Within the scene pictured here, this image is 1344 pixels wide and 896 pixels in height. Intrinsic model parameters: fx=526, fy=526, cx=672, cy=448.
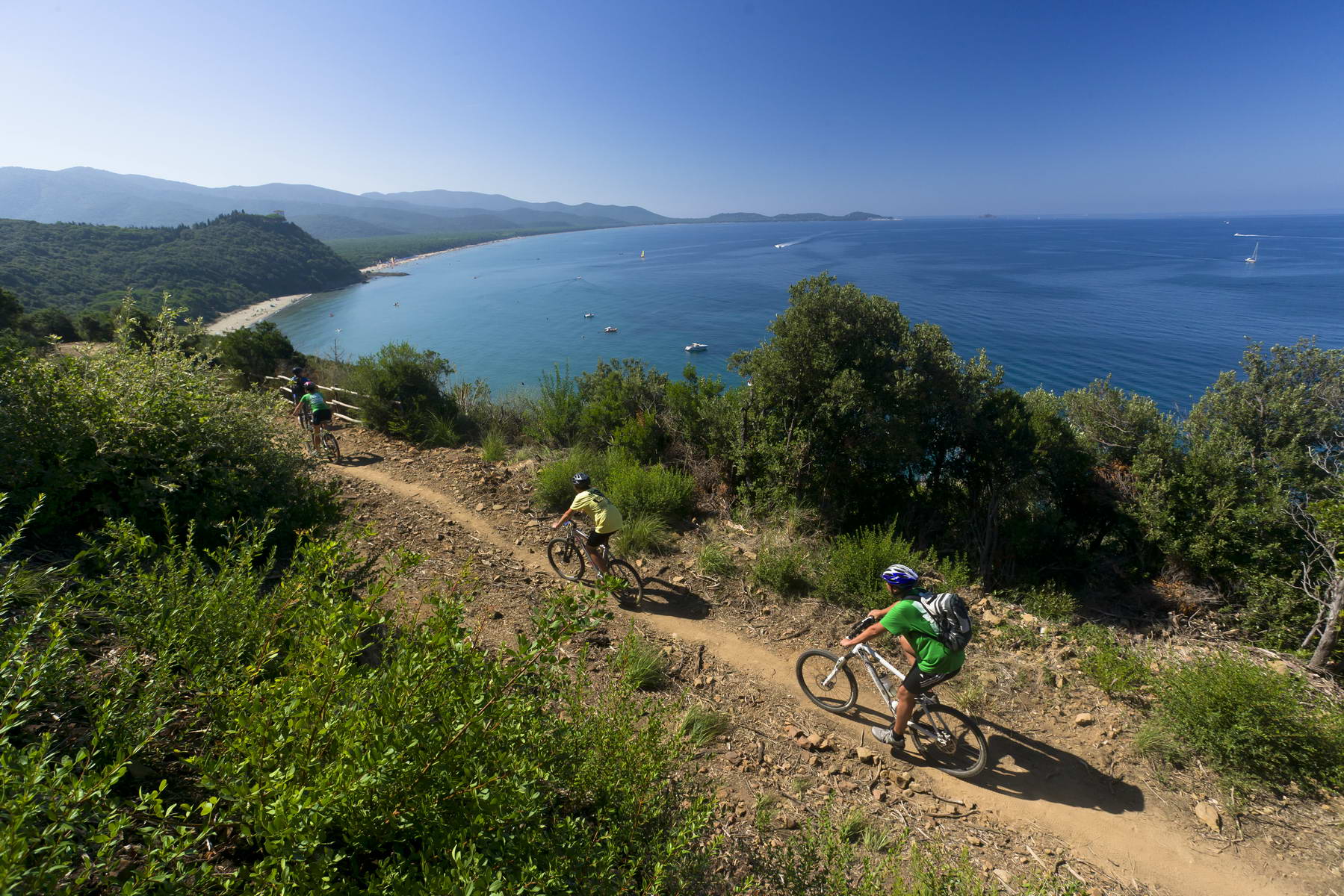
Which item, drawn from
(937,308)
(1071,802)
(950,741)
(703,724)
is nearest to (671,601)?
(703,724)

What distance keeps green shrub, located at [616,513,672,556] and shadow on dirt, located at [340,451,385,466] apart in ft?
19.6

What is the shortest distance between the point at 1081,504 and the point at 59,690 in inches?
603

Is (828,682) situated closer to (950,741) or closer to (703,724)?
(950,741)

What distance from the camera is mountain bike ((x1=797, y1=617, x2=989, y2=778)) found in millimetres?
4504

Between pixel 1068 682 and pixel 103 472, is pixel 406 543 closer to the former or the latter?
pixel 103 472

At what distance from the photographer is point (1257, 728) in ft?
13.9

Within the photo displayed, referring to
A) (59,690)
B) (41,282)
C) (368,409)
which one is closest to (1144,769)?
(59,690)

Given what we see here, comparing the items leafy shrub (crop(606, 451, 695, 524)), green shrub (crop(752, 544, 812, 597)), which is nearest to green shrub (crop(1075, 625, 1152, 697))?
green shrub (crop(752, 544, 812, 597))

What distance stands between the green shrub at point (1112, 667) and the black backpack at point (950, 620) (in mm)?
2458

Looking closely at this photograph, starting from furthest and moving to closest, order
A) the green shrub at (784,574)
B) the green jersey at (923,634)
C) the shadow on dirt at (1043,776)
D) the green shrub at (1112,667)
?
the green shrub at (784,574) < the green shrub at (1112,667) < the shadow on dirt at (1043,776) < the green jersey at (923,634)

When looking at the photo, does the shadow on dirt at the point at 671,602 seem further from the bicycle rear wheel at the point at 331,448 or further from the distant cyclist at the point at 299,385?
the distant cyclist at the point at 299,385

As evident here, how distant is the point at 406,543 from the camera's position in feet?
24.0

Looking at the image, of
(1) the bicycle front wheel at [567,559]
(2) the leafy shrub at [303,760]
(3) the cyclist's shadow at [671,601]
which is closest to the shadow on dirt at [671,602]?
(3) the cyclist's shadow at [671,601]

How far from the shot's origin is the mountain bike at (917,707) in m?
4.50
